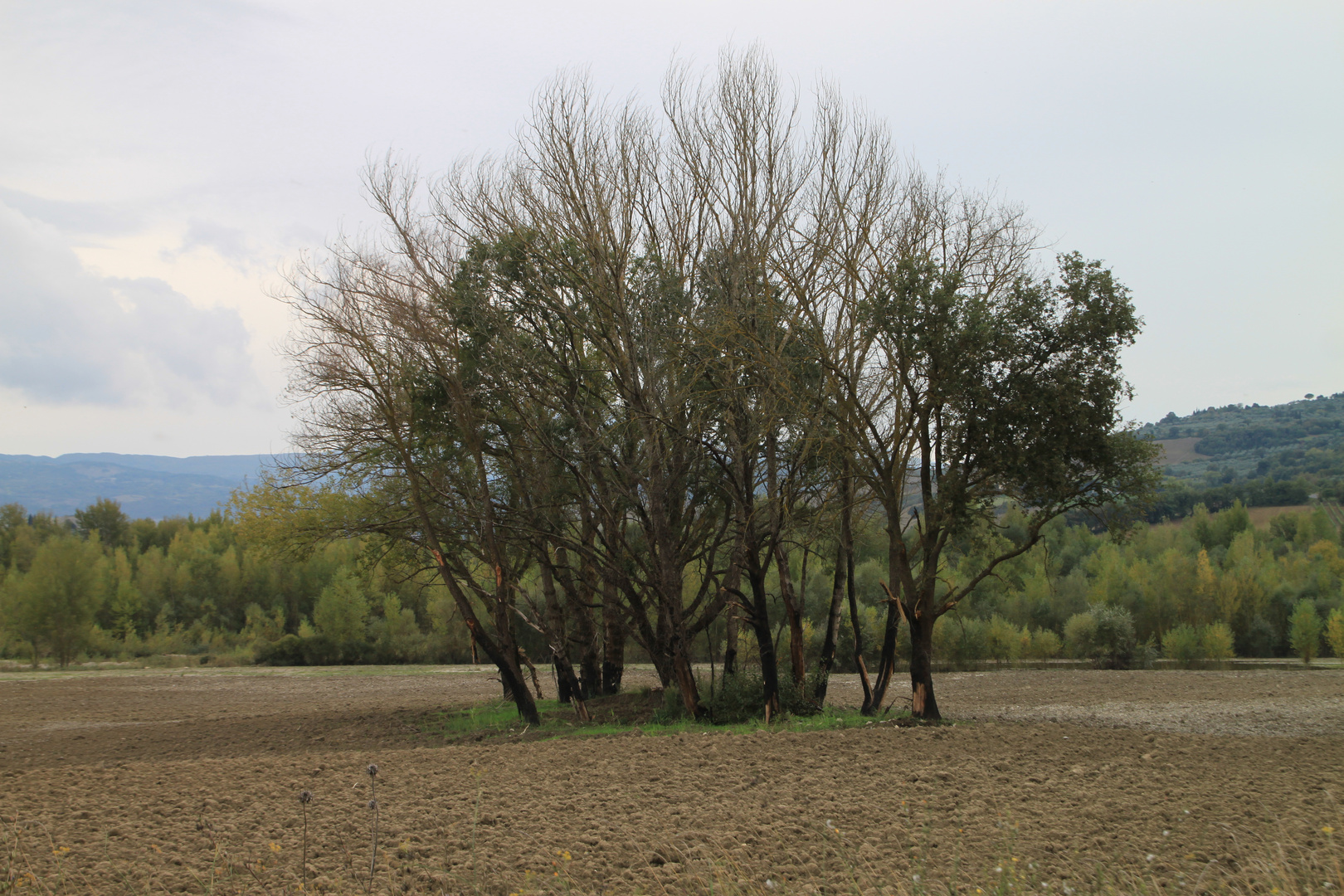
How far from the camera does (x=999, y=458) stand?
11.4 metres

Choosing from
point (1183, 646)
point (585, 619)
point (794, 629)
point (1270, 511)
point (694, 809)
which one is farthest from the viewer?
point (1270, 511)

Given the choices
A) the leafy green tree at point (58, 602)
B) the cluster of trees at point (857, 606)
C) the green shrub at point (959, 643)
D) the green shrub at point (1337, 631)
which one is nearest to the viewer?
the green shrub at point (1337, 631)

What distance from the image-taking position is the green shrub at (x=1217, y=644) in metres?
30.9

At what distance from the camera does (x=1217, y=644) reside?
3095 cm

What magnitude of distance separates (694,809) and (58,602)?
40.2 m

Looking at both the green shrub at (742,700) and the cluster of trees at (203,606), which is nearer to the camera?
the green shrub at (742,700)

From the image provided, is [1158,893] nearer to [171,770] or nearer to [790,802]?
[790,802]

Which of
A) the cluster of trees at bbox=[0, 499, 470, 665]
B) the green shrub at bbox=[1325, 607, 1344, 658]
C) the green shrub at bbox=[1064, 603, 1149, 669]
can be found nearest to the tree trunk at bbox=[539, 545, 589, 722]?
the cluster of trees at bbox=[0, 499, 470, 665]

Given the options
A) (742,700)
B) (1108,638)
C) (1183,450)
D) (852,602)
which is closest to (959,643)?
(1108,638)

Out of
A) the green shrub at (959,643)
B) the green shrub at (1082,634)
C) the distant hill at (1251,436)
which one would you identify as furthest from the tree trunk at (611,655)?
the distant hill at (1251,436)

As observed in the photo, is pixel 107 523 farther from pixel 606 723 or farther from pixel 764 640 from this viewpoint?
pixel 764 640

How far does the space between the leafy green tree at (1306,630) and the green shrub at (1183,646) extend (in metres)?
3.00

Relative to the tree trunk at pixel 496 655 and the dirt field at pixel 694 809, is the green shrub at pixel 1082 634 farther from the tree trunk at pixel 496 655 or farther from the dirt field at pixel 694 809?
the tree trunk at pixel 496 655

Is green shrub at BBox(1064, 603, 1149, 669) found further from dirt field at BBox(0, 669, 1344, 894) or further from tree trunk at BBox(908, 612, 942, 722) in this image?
tree trunk at BBox(908, 612, 942, 722)
